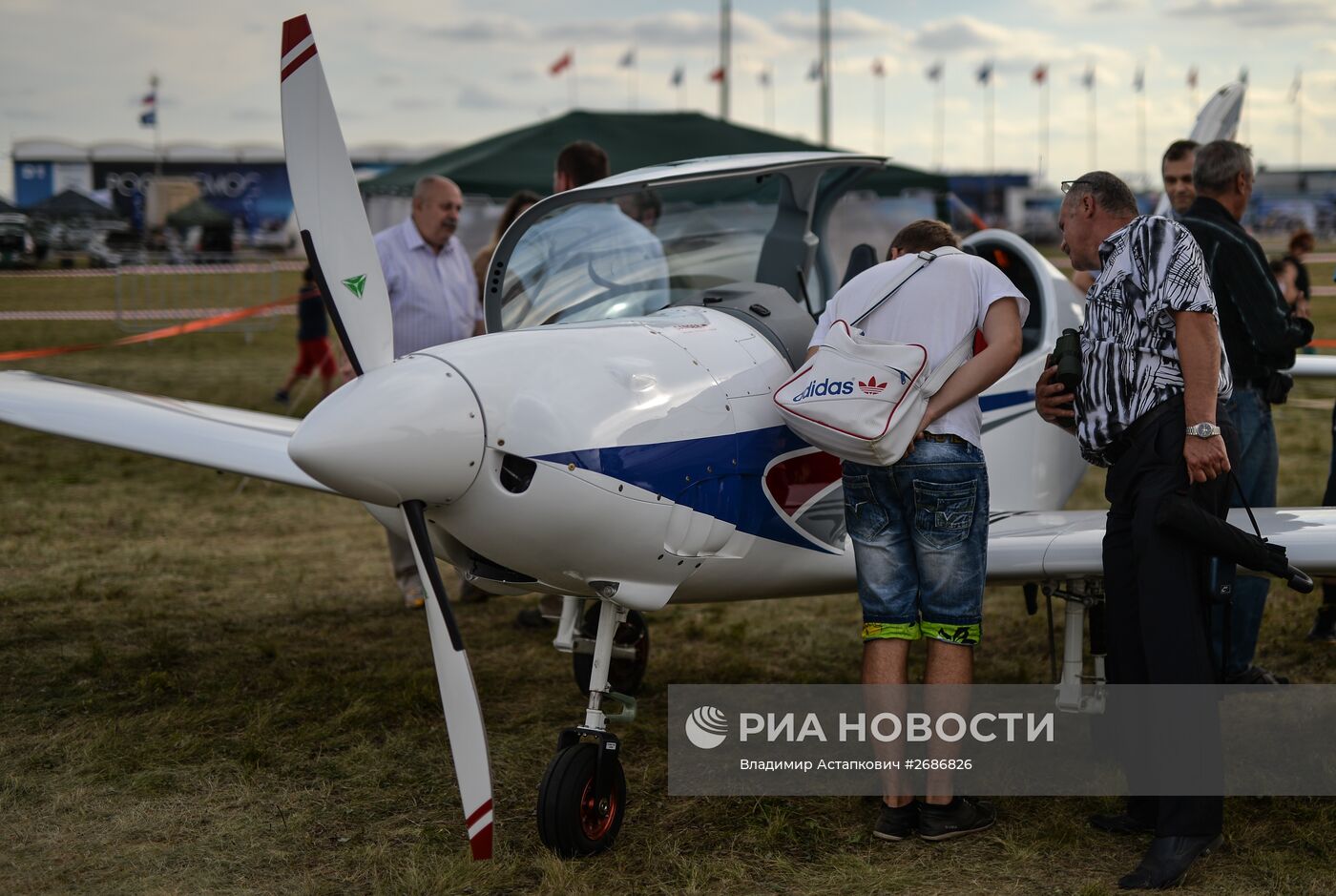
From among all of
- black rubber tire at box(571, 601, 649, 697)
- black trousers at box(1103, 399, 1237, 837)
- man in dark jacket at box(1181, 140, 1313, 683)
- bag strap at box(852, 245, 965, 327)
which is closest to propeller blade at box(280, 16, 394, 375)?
bag strap at box(852, 245, 965, 327)

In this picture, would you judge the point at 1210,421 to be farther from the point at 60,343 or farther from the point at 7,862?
the point at 60,343

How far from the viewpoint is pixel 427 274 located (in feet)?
19.7

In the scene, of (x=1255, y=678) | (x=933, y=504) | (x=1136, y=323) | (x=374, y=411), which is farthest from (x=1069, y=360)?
(x=1255, y=678)

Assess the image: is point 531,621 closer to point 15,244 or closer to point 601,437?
point 601,437

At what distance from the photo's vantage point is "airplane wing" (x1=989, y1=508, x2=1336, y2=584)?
391 cm

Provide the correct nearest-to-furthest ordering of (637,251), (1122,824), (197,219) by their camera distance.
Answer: (1122,824)
(637,251)
(197,219)

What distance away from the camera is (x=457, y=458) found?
3.22m

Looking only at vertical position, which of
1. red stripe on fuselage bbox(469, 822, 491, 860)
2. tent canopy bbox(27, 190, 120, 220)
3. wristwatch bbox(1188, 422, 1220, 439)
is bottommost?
red stripe on fuselage bbox(469, 822, 491, 860)

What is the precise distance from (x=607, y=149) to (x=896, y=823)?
1141cm

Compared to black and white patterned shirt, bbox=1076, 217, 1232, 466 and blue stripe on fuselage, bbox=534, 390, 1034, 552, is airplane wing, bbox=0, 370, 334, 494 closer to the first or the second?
blue stripe on fuselage, bbox=534, 390, 1034, 552

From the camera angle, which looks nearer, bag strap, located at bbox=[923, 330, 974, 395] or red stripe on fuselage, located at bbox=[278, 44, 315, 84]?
red stripe on fuselage, located at bbox=[278, 44, 315, 84]

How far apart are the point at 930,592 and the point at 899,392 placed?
0.62m

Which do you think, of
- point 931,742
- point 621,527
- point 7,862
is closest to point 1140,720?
point 931,742

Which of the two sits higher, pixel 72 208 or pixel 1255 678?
pixel 72 208
